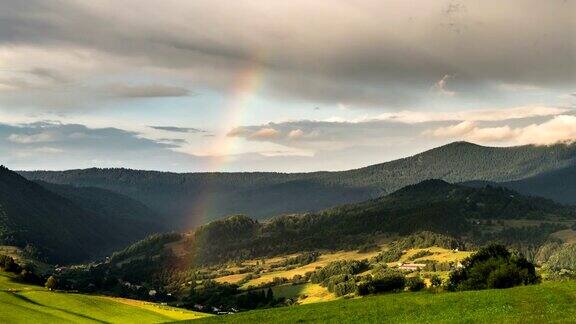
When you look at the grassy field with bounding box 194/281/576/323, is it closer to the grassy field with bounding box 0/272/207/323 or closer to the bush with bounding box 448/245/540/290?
the grassy field with bounding box 0/272/207/323

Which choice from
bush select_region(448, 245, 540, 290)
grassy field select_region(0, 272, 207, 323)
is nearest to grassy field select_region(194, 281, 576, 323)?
grassy field select_region(0, 272, 207, 323)

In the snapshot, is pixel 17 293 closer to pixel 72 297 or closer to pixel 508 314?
pixel 72 297

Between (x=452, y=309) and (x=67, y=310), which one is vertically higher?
(x=452, y=309)

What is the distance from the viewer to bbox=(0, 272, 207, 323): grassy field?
84.0m

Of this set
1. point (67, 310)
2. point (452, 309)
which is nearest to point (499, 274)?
point (452, 309)

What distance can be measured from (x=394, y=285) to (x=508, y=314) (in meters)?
108

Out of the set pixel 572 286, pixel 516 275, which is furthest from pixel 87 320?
pixel 516 275

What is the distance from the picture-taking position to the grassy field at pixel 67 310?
8400 cm

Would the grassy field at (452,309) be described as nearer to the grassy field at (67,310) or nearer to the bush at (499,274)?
the grassy field at (67,310)

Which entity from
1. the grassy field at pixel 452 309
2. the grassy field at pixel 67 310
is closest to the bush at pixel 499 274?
the grassy field at pixel 452 309

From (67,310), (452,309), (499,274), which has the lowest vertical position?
(67,310)

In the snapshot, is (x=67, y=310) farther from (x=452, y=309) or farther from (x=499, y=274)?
(x=499, y=274)

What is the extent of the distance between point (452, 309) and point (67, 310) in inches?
2575

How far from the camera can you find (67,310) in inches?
3797
